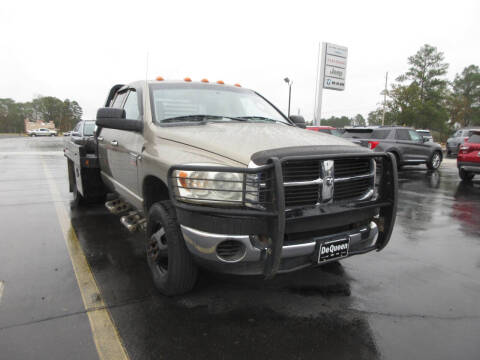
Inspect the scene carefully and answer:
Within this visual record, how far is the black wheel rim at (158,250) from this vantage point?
9.71 ft

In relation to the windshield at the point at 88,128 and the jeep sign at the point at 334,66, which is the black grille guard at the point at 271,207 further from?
the jeep sign at the point at 334,66

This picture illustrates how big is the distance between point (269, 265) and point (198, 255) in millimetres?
527

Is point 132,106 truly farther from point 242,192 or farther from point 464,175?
A: point 464,175

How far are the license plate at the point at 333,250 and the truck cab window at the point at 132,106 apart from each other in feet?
7.92

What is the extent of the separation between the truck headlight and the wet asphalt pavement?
38.8 inches

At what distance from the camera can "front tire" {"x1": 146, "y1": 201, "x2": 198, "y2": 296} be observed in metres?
2.74

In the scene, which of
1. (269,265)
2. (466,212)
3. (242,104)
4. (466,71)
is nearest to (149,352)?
(269,265)

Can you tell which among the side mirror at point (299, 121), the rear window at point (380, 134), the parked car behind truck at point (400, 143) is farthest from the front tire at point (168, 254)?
the rear window at point (380, 134)

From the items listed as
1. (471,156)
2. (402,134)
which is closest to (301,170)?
(471,156)

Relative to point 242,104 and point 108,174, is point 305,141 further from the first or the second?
point 108,174

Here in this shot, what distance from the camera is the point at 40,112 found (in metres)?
115

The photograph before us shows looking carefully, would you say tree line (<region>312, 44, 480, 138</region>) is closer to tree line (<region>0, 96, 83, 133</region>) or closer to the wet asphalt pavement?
the wet asphalt pavement

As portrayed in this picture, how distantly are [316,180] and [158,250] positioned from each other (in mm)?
1474

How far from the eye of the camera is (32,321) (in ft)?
8.54
